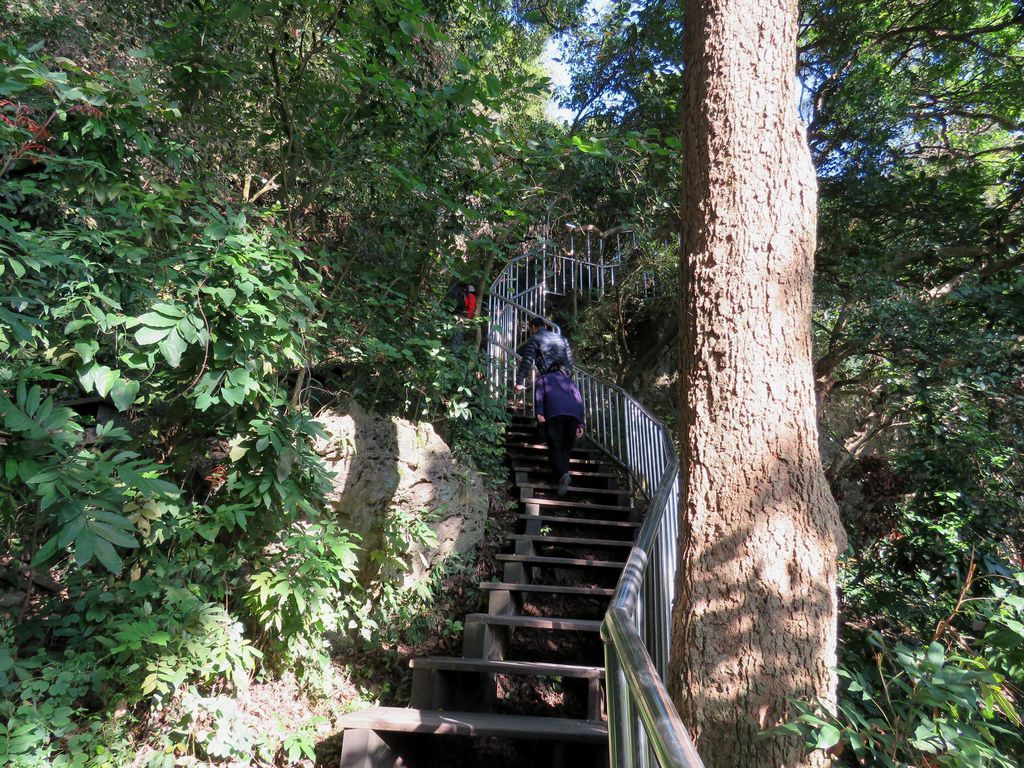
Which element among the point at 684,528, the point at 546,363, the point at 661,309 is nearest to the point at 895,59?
the point at 661,309

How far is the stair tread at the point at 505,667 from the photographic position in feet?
10.4

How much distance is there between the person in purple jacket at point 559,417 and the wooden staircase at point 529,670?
11.0 inches

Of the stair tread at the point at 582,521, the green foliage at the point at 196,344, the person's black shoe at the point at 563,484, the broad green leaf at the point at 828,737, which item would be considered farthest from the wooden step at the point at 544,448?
the broad green leaf at the point at 828,737

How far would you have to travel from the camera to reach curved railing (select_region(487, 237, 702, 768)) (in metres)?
1.16

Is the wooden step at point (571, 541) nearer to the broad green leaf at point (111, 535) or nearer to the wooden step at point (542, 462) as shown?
the wooden step at point (542, 462)

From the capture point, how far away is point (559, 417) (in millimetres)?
5215

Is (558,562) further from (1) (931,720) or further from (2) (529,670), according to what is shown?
(1) (931,720)

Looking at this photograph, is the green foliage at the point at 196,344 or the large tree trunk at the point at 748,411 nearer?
the large tree trunk at the point at 748,411

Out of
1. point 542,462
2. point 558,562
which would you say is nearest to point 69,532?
point 558,562

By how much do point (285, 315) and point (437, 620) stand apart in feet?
7.93

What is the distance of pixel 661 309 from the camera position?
381 inches

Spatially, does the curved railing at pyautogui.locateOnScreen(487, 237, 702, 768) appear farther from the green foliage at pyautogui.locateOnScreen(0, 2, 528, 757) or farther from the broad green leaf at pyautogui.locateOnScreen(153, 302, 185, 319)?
the broad green leaf at pyautogui.locateOnScreen(153, 302, 185, 319)

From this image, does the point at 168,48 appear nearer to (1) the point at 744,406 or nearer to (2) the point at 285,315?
(2) the point at 285,315

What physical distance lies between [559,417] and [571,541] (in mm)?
1183
